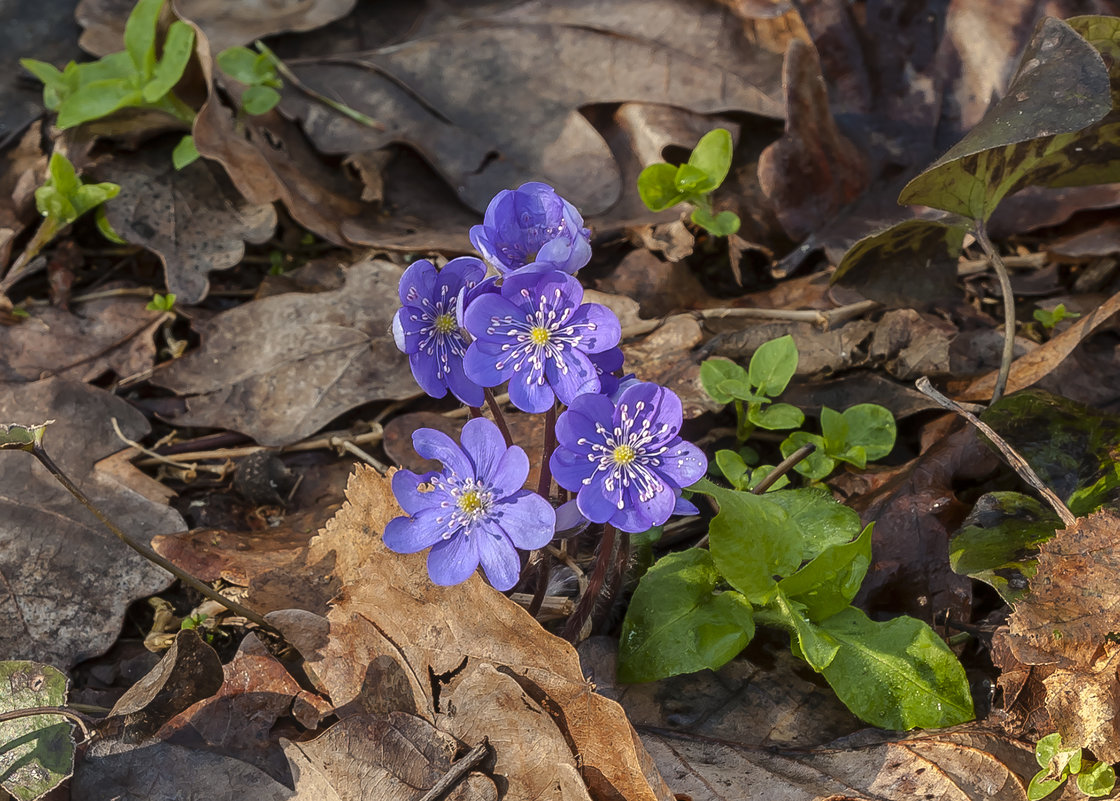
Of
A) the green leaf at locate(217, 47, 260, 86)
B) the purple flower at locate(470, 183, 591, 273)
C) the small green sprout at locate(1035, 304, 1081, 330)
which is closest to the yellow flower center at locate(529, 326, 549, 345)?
the purple flower at locate(470, 183, 591, 273)

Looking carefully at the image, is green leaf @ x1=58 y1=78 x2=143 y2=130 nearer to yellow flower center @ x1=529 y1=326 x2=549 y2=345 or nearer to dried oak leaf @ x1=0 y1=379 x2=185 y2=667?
dried oak leaf @ x1=0 y1=379 x2=185 y2=667

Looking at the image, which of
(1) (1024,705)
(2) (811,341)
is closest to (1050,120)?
(2) (811,341)

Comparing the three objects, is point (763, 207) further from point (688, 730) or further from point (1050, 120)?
point (688, 730)

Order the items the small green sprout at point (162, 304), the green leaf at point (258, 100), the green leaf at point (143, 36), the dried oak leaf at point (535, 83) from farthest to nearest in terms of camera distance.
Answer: the dried oak leaf at point (535, 83) < the green leaf at point (258, 100) < the green leaf at point (143, 36) < the small green sprout at point (162, 304)

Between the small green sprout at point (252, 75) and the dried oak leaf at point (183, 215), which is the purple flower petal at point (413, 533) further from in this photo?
the small green sprout at point (252, 75)

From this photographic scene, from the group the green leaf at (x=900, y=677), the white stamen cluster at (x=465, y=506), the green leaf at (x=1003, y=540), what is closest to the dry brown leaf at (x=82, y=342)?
the white stamen cluster at (x=465, y=506)

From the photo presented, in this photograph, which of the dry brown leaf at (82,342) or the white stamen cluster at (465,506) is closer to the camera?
the white stamen cluster at (465,506)

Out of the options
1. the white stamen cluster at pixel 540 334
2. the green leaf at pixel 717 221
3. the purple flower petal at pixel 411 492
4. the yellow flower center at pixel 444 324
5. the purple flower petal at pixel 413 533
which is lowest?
the green leaf at pixel 717 221

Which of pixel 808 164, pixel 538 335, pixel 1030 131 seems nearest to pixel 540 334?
pixel 538 335
